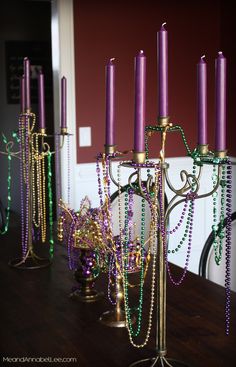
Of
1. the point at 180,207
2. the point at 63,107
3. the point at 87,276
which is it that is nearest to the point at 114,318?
the point at 87,276

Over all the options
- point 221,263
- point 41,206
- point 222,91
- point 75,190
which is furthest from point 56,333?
point 75,190

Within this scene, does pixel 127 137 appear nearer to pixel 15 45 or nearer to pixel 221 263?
pixel 221 263

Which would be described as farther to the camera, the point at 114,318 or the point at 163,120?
the point at 114,318

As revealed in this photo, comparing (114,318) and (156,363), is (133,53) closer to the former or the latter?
(114,318)

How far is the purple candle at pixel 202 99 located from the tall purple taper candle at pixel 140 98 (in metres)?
0.12

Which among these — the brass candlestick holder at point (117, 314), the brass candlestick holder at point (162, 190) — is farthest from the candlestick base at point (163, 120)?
the brass candlestick holder at point (117, 314)

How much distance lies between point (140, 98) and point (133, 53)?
9.20ft

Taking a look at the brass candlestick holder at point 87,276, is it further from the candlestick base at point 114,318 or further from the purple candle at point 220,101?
the purple candle at point 220,101

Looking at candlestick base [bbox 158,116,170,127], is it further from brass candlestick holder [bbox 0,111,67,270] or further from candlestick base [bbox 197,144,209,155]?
brass candlestick holder [bbox 0,111,67,270]

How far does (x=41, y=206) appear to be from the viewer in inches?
84.0

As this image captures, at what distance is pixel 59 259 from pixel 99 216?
1.87 feet

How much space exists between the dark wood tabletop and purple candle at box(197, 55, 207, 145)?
0.52 m

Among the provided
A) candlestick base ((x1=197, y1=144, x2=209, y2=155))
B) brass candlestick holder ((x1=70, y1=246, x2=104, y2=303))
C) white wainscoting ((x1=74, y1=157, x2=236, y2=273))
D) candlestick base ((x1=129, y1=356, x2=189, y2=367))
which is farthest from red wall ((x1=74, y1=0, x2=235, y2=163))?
candlestick base ((x1=197, y1=144, x2=209, y2=155))

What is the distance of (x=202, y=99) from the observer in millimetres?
1187
